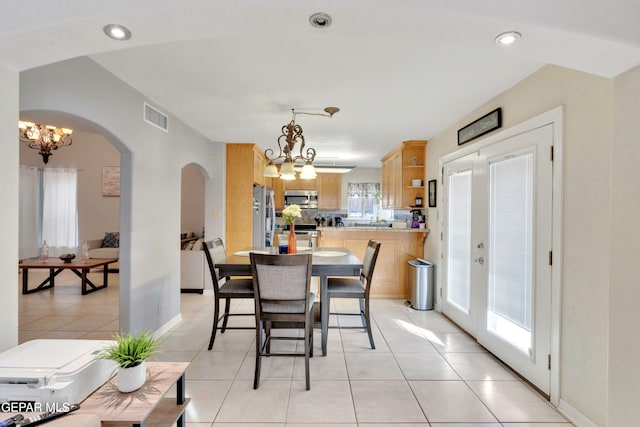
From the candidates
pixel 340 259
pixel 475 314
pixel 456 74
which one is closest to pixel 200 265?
pixel 340 259

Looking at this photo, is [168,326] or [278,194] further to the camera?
[278,194]

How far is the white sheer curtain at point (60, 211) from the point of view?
6734 millimetres

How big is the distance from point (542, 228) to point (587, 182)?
0.47m

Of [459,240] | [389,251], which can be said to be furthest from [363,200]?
[459,240]

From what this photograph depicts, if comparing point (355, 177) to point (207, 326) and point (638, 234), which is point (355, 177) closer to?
point (207, 326)

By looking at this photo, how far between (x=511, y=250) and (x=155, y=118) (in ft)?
11.7

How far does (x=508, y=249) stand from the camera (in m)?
→ 2.71

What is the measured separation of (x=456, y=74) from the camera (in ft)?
8.16

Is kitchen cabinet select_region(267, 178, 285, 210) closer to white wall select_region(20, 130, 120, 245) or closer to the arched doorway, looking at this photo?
the arched doorway

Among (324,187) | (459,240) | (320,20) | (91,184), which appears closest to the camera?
(320,20)

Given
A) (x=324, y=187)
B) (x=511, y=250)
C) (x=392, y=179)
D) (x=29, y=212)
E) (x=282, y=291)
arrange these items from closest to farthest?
(x=282, y=291)
(x=511, y=250)
(x=392, y=179)
(x=29, y=212)
(x=324, y=187)

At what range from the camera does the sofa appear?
6123 millimetres

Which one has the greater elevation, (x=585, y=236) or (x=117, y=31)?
(x=117, y=31)

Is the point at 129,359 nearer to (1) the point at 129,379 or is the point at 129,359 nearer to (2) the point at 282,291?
(1) the point at 129,379
